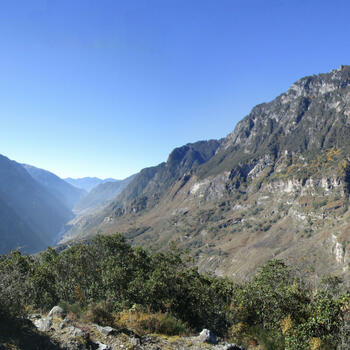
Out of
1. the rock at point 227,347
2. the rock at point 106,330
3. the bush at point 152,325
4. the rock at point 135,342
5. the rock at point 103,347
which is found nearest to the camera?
Answer: the rock at point 103,347

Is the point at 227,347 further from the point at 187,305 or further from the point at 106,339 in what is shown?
the point at 187,305

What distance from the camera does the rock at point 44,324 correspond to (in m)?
15.8

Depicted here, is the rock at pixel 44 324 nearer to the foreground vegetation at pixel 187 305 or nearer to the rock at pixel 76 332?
the foreground vegetation at pixel 187 305

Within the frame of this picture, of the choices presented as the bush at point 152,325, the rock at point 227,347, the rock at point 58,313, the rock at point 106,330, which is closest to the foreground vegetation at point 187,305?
the bush at point 152,325

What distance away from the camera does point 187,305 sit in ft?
82.3

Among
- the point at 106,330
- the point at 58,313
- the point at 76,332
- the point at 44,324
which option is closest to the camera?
the point at 76,332

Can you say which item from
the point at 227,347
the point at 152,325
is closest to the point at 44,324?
the point at 152,325

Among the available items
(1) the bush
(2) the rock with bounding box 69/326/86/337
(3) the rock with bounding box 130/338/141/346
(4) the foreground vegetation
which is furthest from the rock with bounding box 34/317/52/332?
(3) the rock with bounding box 130/338/141/346

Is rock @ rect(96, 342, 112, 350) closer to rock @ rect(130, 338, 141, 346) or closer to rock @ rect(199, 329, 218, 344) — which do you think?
rock @ rect(130, 338, 141, 346)

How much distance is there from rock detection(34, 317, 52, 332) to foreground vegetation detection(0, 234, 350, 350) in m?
1.09

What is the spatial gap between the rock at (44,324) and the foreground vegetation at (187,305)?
3.56ft

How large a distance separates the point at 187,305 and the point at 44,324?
13.6 m

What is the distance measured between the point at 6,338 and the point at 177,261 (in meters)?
28.9

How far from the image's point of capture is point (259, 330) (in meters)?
18.9
